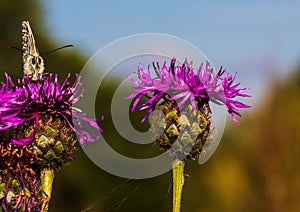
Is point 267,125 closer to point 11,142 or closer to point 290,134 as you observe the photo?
point 290,134

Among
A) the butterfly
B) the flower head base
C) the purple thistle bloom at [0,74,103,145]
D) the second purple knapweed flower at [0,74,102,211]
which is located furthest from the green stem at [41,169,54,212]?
the butterfly

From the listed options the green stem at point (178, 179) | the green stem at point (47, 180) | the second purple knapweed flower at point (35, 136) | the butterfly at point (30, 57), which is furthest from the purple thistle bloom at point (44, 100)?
the green stem at point (178, 179)

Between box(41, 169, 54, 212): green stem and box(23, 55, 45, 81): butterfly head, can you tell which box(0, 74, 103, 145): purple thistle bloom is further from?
box(41, 169, 54, 212): green stem

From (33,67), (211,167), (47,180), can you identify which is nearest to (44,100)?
(33,67)

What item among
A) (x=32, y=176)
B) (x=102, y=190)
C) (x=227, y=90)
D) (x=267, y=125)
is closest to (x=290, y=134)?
(x=267, y=125)

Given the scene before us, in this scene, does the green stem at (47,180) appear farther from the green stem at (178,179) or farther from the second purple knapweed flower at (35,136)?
the green stem at (178,179)

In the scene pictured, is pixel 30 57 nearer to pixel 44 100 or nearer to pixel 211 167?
pixel 44 100
